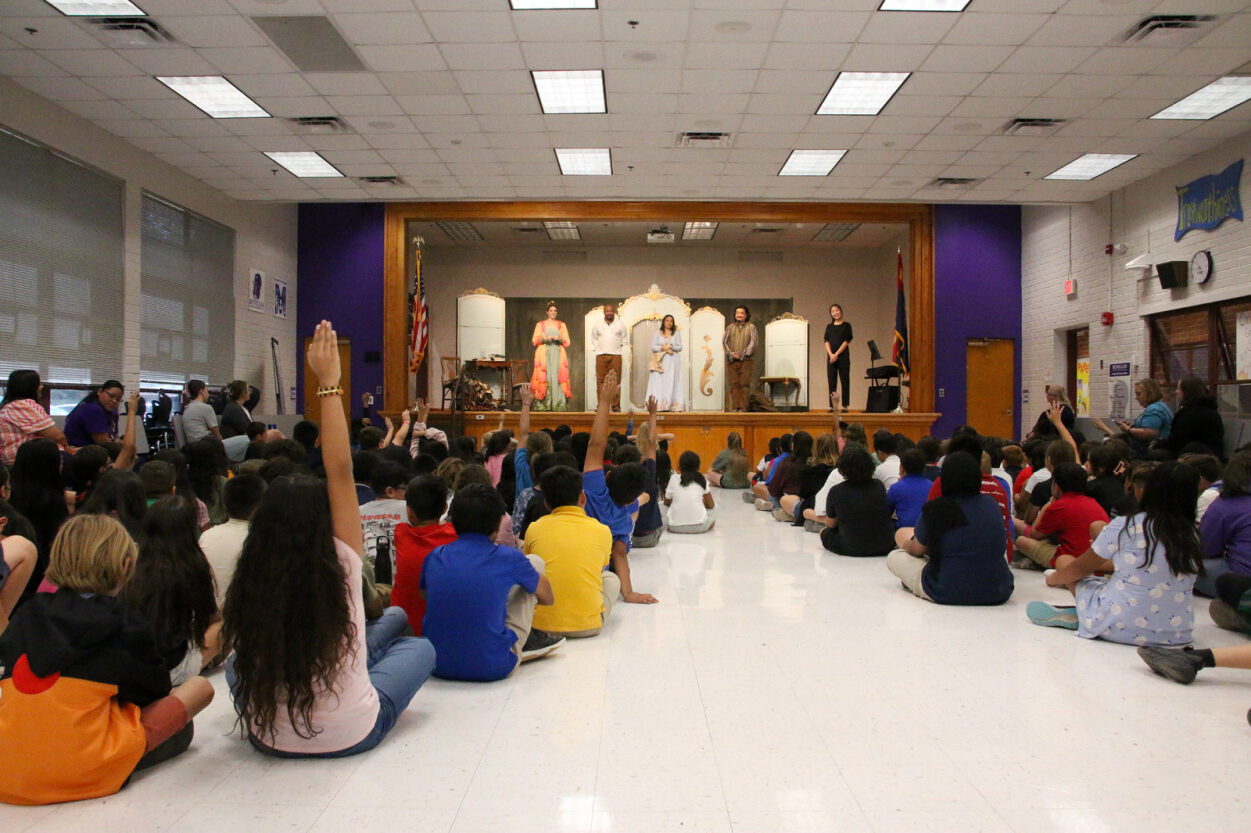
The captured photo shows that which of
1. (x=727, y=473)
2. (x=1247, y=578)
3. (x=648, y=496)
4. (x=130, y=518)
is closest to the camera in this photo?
(x=130, y=518)

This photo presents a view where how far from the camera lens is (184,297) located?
977 centimetres

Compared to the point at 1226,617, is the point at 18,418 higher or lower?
higher

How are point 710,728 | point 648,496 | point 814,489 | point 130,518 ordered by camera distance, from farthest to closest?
point 814,489, point 648,496, point 130,518, point 710,728

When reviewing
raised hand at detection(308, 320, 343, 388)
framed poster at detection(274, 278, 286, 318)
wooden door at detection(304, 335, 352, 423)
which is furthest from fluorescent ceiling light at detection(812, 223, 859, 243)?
raised hand at detection(308, 320, 343, 388)

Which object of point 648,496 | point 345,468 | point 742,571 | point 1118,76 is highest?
point 1118,76

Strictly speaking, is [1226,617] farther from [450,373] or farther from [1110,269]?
[450,373]

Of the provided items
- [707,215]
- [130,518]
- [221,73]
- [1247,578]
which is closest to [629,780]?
[130,518]

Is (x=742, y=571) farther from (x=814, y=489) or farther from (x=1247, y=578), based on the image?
(x=1247, y=578)

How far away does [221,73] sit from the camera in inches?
278

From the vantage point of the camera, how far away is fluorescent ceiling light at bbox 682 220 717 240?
14625 millimetres

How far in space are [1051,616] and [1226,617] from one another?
77 centimetres

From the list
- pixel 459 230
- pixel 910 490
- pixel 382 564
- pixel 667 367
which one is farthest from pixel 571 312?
pixel 382 564

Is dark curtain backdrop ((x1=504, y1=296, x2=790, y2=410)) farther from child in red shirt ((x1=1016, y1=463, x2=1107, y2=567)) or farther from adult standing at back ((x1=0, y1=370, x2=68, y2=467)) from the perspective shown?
child in red shirt ((x1=1016, y1=463, x2=1107, y2=567))

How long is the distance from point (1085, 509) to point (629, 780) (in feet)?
11.2
